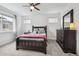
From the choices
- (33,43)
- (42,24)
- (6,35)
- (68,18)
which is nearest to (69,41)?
(68,18)

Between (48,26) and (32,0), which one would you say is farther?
(48,26)

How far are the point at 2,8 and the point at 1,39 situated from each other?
1.74 metres

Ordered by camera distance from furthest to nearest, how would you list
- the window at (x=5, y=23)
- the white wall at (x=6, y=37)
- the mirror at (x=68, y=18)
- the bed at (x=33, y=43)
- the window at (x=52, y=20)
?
the window at (x=52, y=20) < the window at (x=5, y=23) < the white wall at (x=6, y=37) < the mirror at (x=68, y=18) < the bed at (x=33, y=43)

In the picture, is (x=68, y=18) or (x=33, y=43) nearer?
(x=33, y=43)

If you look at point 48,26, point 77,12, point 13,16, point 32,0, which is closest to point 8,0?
point 32,0

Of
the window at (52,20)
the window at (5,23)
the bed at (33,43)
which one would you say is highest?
the window at (52,20)

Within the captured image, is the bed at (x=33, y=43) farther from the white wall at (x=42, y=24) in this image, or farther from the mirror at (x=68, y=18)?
the white wall at (x=42, y=24)

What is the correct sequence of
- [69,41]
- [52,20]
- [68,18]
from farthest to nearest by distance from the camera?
[52,20] < [68,18] < [69,41]

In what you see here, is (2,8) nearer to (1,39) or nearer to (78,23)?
(1,39)

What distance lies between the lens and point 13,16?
573 centimetres

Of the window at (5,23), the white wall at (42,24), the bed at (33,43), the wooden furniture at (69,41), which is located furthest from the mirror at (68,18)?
the window at (5,23)

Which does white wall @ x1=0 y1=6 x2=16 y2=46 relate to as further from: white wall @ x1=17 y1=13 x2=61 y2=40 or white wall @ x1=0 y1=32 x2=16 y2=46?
white wall @ x1=17 y1=13 x2=61 y2=40

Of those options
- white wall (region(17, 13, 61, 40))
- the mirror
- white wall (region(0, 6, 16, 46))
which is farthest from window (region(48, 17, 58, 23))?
white wall (region(0, 6, 16, 46))

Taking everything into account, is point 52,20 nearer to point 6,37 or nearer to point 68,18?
point 68,18
